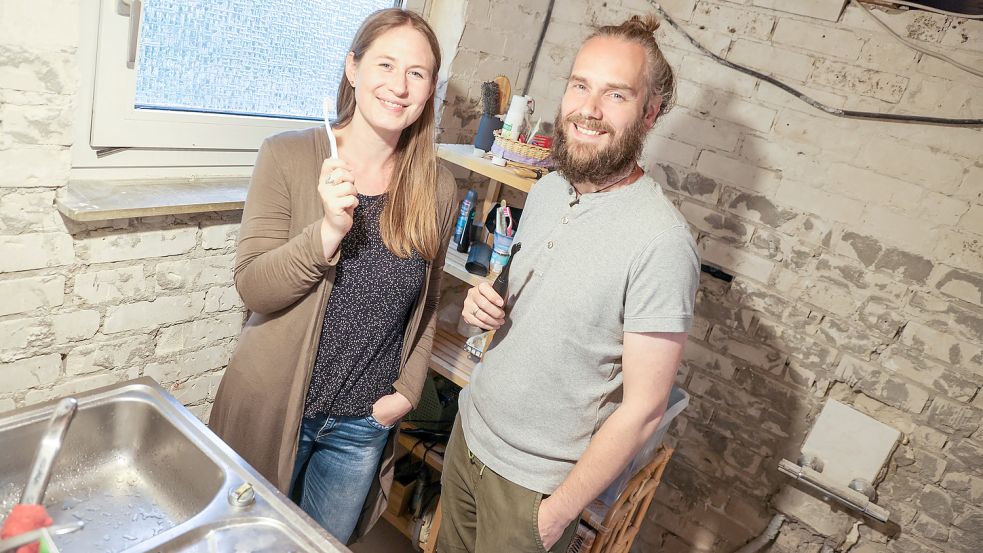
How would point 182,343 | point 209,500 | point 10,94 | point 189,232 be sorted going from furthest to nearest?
point 182,343
point 189,232
point 10,94
point 209,500

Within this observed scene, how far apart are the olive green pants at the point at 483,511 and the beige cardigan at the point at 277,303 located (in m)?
0.40

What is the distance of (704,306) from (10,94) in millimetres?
2084

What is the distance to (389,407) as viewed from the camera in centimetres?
154

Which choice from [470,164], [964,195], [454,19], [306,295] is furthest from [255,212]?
[964,195]

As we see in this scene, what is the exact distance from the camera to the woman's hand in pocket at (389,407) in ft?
5.07

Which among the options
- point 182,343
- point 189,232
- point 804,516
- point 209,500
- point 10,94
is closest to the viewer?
point 209,500

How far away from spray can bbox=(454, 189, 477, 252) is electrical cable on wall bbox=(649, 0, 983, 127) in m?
0.93

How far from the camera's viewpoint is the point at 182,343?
182 cm

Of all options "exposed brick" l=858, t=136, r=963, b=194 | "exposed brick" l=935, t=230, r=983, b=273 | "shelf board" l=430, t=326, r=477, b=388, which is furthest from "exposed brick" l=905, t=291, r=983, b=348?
"shelf board" l=430, t=326, r=477, b=388

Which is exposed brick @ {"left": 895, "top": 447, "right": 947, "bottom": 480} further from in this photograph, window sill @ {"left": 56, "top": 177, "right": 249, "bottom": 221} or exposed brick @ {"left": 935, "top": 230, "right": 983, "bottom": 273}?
window sill @ {"left": 56, "top": 177, "right": 249, "bottom": 221}

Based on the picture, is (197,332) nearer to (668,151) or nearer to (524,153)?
A: (524,153)

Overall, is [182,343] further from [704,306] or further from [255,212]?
[704,306]

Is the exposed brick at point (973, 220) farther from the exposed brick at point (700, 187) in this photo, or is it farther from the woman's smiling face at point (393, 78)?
the woman's smiling face at point (393, 78)

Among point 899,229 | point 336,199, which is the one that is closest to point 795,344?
point 899,229
